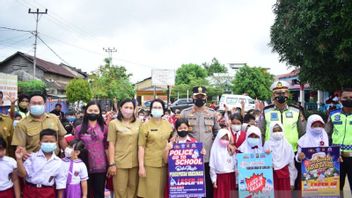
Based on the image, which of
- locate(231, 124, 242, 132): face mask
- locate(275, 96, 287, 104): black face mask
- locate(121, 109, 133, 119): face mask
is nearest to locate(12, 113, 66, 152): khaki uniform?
locate(121, 109, 133, 119): face mask

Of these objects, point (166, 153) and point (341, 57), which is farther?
point (341, 57)

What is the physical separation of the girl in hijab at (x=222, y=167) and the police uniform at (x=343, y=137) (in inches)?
68.5

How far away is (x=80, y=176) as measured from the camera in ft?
16.9

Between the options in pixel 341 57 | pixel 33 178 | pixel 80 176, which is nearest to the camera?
pixel 33 178

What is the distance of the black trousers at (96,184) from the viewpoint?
5469 millimetres

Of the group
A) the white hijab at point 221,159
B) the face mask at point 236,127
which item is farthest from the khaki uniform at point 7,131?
the face mask at point 236,127

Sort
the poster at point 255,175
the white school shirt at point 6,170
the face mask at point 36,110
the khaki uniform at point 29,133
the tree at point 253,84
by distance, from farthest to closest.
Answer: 1. the tree at point 253,84
2. the poster at point 255,175
3. the face mask at point 36,110
4. the khaki uniform at point 29,133
5. the white school shirt at point 6,170

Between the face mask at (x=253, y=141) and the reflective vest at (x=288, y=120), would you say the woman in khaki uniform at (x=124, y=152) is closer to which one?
the face mask at (x=253, y=141)

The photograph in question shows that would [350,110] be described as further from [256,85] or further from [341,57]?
[256,85]

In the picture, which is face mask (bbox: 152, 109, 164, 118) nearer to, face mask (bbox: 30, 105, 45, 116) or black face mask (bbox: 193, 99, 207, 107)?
black face mask (bbox: 193, 99, 207, 107)

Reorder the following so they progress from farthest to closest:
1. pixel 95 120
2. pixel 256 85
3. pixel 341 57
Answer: pixel 256 85 → pixel 341 57 → pixel 95 120

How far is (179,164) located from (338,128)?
2.66 meters

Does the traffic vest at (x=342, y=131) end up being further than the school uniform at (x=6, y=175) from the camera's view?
Yes

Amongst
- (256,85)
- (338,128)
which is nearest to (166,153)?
(338,128)
